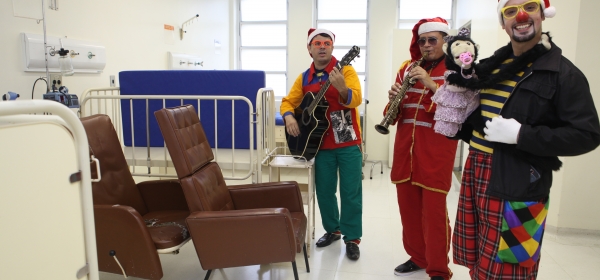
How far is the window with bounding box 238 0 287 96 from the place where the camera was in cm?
664

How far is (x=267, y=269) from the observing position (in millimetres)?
2582

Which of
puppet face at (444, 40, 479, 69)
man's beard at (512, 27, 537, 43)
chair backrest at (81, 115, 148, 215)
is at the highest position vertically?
man's beard at (512, 27, 537, 43)

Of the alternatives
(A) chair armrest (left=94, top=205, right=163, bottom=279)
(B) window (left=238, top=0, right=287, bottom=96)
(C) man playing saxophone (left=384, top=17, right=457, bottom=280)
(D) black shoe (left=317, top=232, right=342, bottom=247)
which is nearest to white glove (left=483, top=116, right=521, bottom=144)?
(C) man playing saxophone (left=384, top=17, right=457, bottom=280)

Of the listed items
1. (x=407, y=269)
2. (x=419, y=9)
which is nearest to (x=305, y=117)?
(x=407, y=269)

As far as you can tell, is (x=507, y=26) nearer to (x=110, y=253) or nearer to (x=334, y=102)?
(x=334, y=102)

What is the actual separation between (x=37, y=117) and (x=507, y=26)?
1498mm

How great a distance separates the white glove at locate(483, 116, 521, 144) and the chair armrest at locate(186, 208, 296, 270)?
1.00 metres

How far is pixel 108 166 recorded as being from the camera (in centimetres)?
232

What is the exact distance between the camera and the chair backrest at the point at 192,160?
83.9 inches

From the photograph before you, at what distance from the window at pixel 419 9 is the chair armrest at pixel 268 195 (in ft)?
14.6

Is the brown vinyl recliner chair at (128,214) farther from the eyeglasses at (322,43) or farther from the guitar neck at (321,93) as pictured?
the eyeglasses at (322,43)

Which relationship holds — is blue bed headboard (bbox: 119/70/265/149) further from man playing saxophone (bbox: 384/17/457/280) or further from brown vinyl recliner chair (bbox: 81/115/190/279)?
man playing saxophone (bbox: 384/17/457/280)

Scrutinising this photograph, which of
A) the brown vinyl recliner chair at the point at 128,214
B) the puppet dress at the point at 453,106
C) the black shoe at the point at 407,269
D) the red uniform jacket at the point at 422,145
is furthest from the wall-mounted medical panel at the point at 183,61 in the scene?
the puppet dress at the point at 453,106

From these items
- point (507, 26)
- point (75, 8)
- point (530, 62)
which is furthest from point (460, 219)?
point (75, 8)
